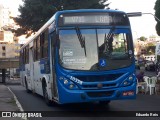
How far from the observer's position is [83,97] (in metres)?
11.8

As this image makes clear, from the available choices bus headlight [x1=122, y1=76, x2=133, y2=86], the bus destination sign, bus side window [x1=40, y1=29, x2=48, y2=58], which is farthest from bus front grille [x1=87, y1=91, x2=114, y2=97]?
bus side window [x1=40, y1=29, x2=48, y2=58]

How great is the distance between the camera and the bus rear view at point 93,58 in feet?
38.9

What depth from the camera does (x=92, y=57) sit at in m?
12.0

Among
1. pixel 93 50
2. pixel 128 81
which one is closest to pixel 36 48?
pixel 93 50

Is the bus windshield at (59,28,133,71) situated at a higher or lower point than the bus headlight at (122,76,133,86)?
higher

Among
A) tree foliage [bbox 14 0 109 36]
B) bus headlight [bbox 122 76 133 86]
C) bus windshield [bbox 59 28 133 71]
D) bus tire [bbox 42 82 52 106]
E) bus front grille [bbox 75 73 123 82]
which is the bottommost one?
bus tire [bbox 42 82 52 106]

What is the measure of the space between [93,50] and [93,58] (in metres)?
0.25

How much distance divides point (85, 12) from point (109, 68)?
6.52ft

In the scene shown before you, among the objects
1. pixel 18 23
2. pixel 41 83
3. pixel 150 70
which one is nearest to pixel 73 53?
pixel 41 83

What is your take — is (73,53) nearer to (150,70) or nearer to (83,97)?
(83,97)

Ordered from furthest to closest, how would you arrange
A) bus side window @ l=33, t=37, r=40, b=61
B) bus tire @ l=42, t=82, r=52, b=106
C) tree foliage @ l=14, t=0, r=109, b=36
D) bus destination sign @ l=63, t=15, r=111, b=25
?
tree foliage @ l=14, t=0, r=109, b=36 → bus side window @ l=33, t=37, r=40, b=61 → bus tire @ l=42, t=82, r=52, b=106 → bus destination sign @ l=63, t=15, r=111, b=25

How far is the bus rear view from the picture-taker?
11.8 metres

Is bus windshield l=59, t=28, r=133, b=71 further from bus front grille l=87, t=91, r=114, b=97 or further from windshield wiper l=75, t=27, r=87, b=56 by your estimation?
bus front grille l=87, t=91, r=114, b=97

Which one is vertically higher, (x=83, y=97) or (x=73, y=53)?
(x=73, y=53)
